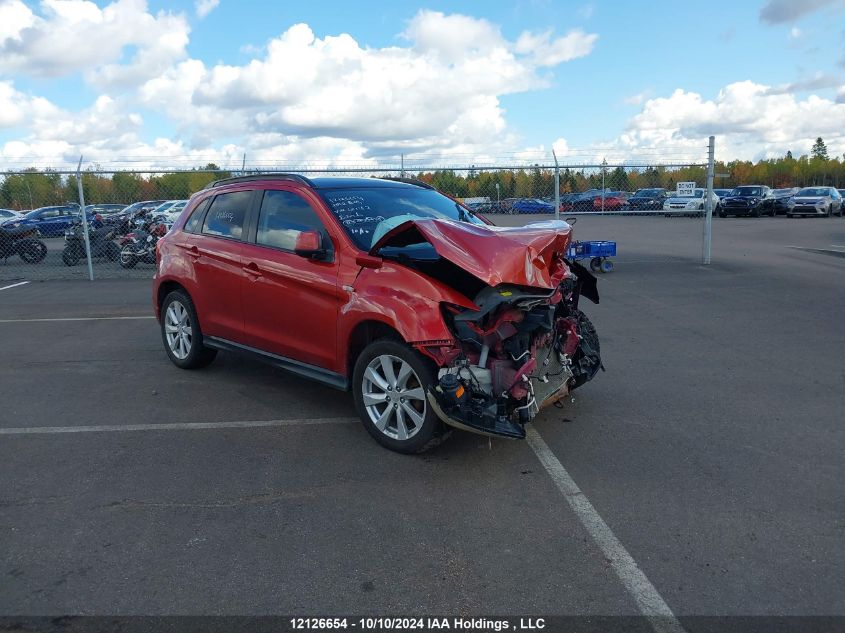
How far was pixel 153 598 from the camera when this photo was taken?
3.18 metres

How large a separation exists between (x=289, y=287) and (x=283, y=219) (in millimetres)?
642

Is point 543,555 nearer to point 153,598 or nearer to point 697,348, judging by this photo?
point 153,598

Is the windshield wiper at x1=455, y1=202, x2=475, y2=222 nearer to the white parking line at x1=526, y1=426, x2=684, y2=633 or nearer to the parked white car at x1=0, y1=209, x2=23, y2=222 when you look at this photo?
the white parking line at x1=526, y1=426, x2=684, y2=633

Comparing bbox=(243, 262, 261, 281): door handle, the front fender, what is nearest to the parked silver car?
bbox=(243, 262, 261, 281): door handle

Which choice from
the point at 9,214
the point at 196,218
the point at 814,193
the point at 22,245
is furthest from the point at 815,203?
the point at 9,214

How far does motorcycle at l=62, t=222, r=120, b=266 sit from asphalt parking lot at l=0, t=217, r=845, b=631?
11.1 m

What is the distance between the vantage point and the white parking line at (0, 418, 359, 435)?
5414 millimetres

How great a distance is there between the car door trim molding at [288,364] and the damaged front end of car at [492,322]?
100 cm

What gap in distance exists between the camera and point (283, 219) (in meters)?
5.85

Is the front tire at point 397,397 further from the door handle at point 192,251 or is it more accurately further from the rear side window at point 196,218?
the rear side window at point 196,218

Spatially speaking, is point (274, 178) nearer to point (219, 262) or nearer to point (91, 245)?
point (219, 262)

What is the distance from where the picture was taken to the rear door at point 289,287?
5.28 meters

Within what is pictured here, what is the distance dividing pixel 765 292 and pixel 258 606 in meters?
10.5

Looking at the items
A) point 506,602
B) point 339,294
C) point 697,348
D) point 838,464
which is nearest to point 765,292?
point 697,348
